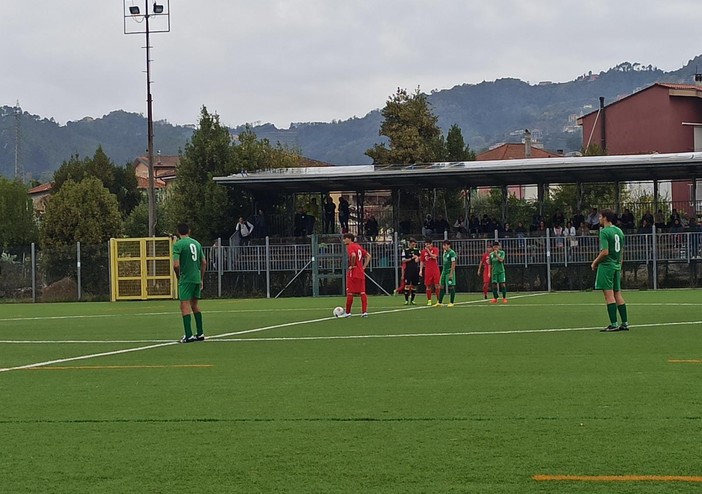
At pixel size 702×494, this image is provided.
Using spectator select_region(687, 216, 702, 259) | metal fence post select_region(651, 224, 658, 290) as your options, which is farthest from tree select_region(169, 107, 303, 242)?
spectator select_region(687, 216, 702, 259)

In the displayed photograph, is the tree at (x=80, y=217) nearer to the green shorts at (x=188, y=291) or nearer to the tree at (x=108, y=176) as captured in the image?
the tree at (x=108, y=176)

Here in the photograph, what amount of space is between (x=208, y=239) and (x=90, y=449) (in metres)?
40.6

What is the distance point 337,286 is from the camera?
4097 centimetres

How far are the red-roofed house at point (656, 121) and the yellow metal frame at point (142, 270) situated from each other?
4467 centimetres

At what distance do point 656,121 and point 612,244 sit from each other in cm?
6351

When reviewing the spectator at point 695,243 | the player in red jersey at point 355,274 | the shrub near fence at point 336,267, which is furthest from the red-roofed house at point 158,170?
the player in red jersey at point 355,274

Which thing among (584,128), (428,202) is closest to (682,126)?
(584,128)

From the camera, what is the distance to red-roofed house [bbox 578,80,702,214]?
75.2 metres

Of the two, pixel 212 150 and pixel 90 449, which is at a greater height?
pixel 212 150

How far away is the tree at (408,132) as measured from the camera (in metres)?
59.8

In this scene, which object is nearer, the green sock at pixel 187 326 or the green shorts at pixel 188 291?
the green sock at pixel 187 326

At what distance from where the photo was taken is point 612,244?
55.4 feet

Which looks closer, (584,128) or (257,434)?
(257,434)

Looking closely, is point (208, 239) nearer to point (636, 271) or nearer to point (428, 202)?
point (428, 202)
